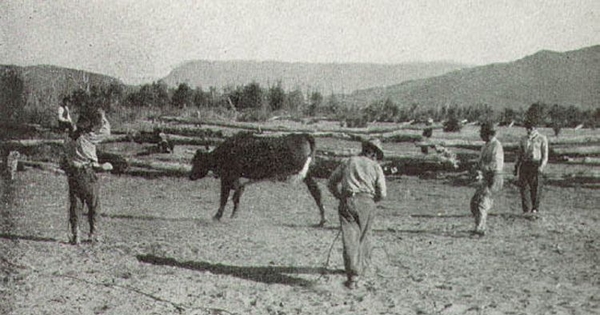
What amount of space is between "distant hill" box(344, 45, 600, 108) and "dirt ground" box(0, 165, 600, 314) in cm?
1398

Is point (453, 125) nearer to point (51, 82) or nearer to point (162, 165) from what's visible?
point (162, 165)

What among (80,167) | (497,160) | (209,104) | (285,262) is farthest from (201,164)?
(209,104)

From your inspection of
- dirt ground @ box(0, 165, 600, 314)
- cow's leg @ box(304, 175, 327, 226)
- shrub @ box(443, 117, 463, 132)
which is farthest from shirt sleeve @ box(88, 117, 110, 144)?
shrub @ box(443, 117, 463, 132)

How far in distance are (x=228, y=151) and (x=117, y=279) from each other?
400 cm

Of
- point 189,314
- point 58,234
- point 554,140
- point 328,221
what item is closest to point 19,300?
point 189,314

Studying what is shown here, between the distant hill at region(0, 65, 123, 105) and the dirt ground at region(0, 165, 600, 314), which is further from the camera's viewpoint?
the distant hill at region(0, 65, 123, 105)

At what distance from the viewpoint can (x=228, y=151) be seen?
9.09 m

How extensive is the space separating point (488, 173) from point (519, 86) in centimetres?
4830

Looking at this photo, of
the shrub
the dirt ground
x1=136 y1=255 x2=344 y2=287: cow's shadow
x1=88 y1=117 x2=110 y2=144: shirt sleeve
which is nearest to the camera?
the dirt ground

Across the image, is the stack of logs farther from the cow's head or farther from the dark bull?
the dark bull

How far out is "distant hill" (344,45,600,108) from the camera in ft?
122

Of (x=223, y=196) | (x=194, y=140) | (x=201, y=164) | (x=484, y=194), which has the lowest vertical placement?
(x=223, y=196)

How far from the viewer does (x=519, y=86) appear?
170ft

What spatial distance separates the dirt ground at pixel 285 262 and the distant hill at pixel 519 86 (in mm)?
13979
